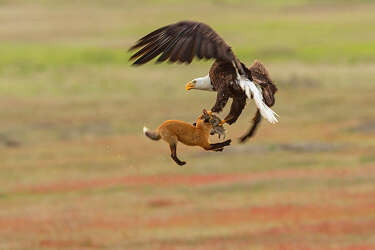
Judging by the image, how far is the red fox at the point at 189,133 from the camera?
6.57 m

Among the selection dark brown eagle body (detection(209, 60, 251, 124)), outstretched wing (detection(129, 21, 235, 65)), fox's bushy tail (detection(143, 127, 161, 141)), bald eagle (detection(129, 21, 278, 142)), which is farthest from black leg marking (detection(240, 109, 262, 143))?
outstretched wing (detection(129, 21, 235, 65))

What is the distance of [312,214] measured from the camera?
115 feet

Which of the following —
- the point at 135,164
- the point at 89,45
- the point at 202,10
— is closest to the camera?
the point at 135,164

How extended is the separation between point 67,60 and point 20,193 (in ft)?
163

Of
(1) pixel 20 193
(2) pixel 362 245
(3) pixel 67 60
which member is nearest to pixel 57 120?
(1) pixel 20 193

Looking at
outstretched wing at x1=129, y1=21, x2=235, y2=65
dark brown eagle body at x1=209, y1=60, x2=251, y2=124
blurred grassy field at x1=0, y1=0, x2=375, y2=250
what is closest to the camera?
outstretched wing at x1=129, y1=21, x2=235, y2=65

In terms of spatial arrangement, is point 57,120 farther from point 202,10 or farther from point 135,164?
point 202,10

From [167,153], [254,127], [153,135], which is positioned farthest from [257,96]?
[167,153]

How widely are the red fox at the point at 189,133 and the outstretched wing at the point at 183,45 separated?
492 millimetres

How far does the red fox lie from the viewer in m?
6.57

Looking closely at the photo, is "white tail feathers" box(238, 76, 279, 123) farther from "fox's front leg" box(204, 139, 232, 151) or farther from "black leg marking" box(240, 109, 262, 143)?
"fox's front leg" box(204, 139, 232, 151)

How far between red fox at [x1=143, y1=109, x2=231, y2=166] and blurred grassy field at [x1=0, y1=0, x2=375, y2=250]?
1074 mm

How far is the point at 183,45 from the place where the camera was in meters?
6.32

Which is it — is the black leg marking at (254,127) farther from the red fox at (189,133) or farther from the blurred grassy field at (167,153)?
the blurred grassy field at (167,153)
